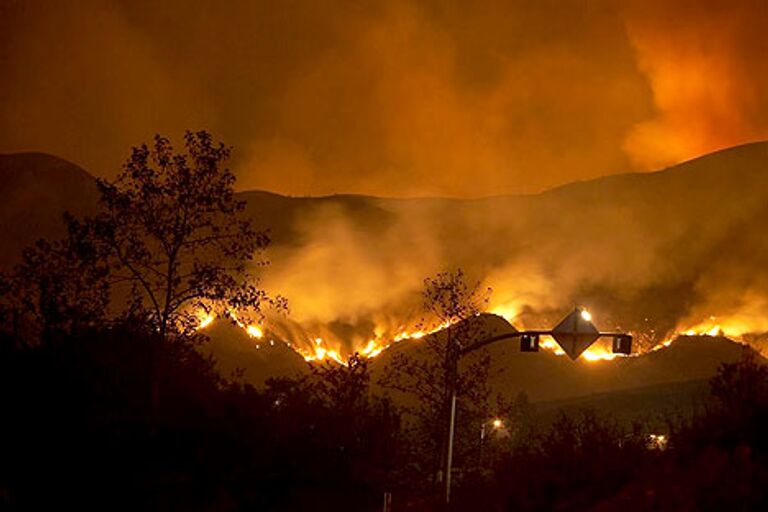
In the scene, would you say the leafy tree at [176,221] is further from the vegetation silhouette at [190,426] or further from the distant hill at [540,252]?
the distant hill at [540,252]

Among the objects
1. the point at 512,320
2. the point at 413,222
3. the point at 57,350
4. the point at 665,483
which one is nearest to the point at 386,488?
the point at 57,350

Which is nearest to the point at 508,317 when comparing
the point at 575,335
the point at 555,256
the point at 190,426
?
Answer: the point at 555,256

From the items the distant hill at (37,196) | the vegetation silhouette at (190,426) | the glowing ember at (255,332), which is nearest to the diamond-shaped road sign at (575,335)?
the vegetation silhouette at (190,426)

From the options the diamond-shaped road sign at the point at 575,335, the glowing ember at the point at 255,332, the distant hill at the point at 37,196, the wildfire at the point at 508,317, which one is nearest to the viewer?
the diamond-shaped road sign at the point at 575,335

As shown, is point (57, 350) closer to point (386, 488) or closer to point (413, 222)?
point (386, 488)

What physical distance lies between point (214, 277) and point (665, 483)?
48.7ft

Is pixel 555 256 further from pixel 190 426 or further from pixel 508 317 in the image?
pixel 190 426

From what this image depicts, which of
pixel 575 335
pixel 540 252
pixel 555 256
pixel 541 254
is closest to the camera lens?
pixel 575 335

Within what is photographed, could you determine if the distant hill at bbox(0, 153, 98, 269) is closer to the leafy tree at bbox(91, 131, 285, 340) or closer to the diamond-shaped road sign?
the leafy tree at bbox(91, 131, 285, 340)

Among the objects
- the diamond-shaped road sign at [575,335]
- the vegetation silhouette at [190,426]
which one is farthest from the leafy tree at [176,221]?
the diamond-shaped road sign at [575,335]

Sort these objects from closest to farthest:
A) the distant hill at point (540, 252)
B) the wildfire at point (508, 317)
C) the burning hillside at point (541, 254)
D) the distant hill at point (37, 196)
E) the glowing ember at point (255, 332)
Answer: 1. the glowing ember at point (255, 332)
2. the distant hill at point (540, 252)
3. the wildfire at point (508, 317)
4. the burning hillside at point (541, 254)
5. the distant hill at point (37, 196)

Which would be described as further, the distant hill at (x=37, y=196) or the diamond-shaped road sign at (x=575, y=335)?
the distant hill at (x=37, y=196)

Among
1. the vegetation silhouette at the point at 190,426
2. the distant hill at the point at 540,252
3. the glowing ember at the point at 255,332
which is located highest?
the distant hill at the point at 540,252

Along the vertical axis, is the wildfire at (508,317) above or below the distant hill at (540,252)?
below
